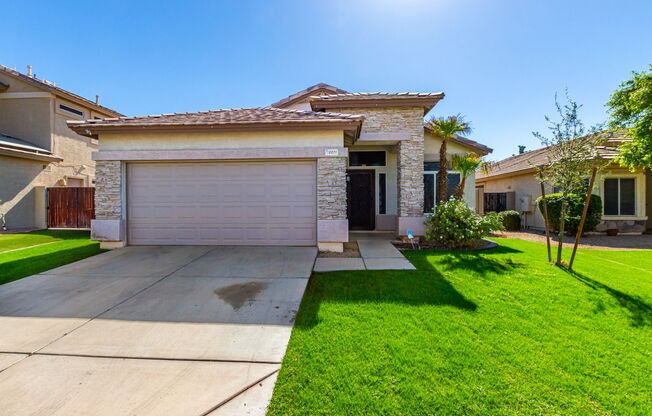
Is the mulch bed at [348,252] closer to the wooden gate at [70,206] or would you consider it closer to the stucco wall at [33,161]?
the wooden gate at [70,206]

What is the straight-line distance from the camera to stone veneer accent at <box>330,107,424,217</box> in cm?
1075

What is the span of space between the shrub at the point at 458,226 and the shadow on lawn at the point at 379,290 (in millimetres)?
3083

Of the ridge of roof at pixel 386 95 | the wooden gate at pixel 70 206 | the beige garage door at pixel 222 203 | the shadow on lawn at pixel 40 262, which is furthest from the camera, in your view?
the wooden gate at pixel 70 206

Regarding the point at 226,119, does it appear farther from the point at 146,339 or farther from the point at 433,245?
the point at 433,245

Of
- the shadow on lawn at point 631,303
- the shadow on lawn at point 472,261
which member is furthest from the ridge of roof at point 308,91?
the shadow on lawn at point 631,303

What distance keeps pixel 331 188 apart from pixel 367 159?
522 centimetres

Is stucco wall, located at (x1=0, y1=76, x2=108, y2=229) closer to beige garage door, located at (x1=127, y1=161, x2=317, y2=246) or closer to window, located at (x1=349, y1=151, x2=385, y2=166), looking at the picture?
beige garage door, located at (x1=127, y1=161, x2=317, y2=246)

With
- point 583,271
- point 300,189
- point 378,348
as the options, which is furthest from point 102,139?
point 583,271

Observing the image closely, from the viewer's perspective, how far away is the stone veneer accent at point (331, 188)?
27.9 ft

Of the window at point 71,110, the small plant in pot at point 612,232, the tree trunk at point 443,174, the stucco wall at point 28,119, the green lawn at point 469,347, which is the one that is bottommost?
the green lawn at point 469,347

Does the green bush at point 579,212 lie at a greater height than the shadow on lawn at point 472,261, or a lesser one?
greater

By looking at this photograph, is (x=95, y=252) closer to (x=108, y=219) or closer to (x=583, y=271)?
(x=108, y=219)

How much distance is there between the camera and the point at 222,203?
9.08 meters

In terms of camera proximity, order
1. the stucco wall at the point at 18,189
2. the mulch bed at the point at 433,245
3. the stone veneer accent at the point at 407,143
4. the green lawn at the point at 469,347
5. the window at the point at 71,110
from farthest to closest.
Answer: the window at the point at 71,110
the stucco wall at the point at 18,189
the stone veneer accent at the point at 407,143
the mulch bed at the point at 433,245
the green lawn at the point at 469,347
